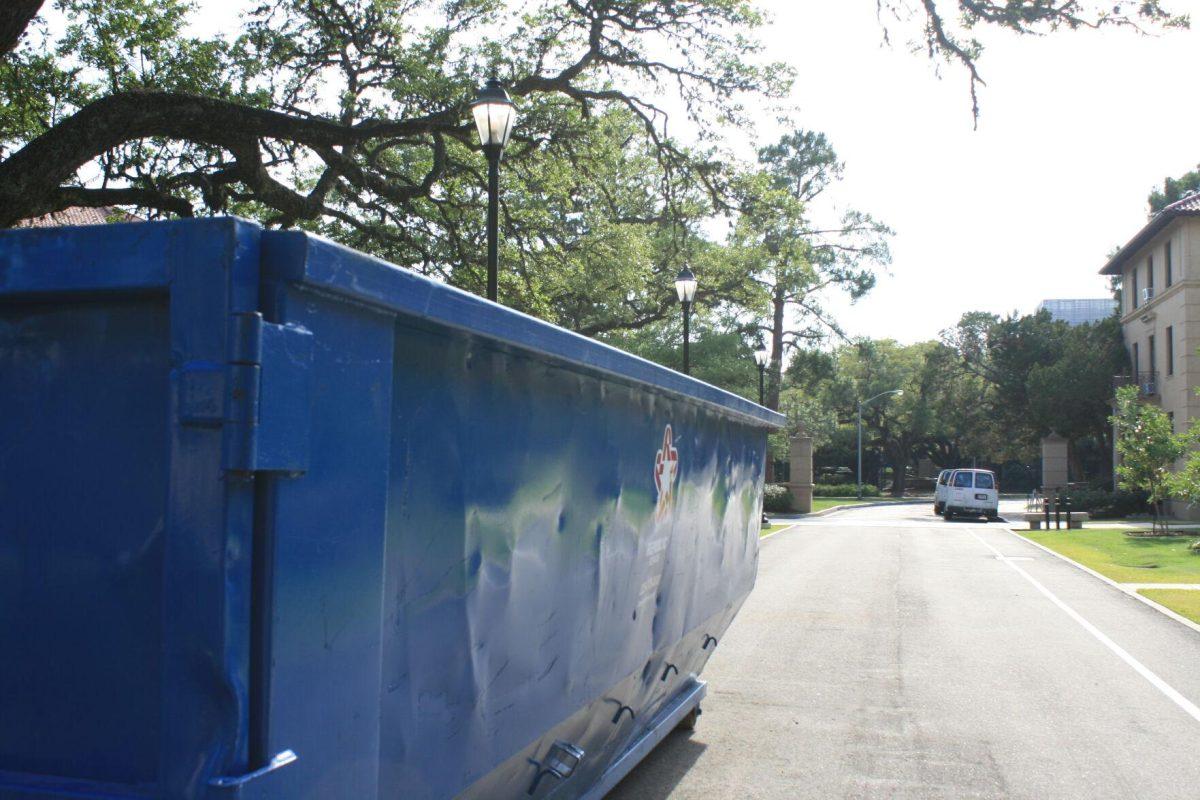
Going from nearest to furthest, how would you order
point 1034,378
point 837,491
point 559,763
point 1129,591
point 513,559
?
point 513,559
point 559,763
point 1129,591
point 1034,378
point 837,491

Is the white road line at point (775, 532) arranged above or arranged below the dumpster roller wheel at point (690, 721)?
above

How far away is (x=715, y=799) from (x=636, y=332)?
26.5 meters

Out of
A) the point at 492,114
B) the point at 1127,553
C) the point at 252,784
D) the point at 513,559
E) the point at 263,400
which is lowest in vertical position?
the point at 1127,553

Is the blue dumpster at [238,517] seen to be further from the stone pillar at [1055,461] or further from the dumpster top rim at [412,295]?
the stone pillar at [1055,461]

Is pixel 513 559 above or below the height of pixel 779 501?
above

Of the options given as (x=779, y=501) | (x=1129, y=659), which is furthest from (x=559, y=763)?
(x=779, y=501)

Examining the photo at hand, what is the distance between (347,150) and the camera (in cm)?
1461

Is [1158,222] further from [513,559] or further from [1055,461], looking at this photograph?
[513,559]

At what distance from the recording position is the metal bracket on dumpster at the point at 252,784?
1.82m

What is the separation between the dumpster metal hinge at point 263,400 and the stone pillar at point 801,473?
39.3 meters

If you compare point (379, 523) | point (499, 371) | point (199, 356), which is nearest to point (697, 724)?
point (499, 371)

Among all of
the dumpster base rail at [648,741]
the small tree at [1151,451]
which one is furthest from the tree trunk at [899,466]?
the dumpster base rail at [648,741]

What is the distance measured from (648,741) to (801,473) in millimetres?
36356

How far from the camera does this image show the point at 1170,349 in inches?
1620
